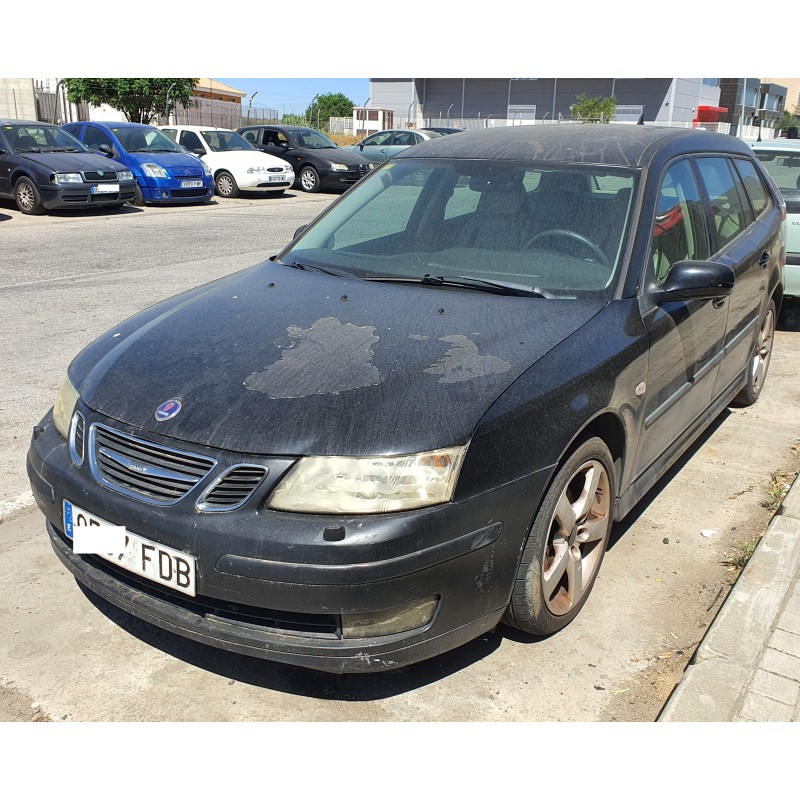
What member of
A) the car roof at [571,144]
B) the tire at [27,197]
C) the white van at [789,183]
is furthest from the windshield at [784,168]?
the tire at [27,197]

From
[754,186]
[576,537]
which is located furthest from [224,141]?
[576,537]

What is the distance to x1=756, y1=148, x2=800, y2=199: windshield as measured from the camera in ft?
24.8

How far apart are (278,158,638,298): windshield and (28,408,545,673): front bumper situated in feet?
3.70

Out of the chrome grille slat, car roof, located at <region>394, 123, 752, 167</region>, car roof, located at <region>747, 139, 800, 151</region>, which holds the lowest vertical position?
the chrome grille slat

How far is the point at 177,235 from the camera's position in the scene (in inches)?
503

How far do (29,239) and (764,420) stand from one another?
413 inches

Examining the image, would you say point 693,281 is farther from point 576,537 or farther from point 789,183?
point 789,183

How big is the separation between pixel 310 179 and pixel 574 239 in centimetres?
1852

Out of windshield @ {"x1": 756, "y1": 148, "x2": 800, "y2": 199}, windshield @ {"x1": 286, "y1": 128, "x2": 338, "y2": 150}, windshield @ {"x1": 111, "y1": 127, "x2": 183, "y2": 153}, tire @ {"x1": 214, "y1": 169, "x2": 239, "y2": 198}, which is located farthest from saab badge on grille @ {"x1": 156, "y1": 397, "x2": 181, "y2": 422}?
windshield @ {"x1": 286, "y1": 128, "x2": 338, "y2": 150}

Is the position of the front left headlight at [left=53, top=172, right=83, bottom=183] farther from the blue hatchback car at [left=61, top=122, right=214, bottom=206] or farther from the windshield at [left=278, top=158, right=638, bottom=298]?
the windshield at [left=278, top=158, right=638, bottom=298]

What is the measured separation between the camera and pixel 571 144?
12.6ft

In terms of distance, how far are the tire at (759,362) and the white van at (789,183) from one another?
1769mm

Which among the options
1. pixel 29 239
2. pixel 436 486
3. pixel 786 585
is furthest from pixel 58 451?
pixel 29 239

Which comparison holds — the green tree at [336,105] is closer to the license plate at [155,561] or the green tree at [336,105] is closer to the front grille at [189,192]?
the front grille at [189,192]
